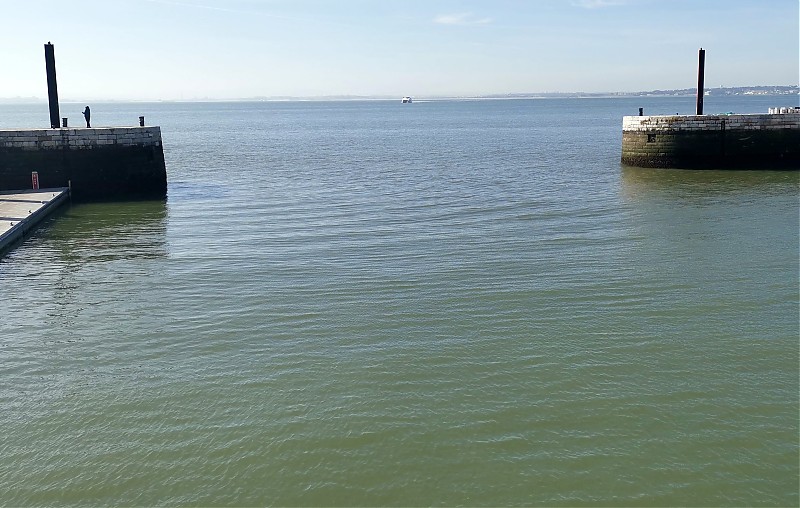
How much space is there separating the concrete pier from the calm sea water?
1.39 feet

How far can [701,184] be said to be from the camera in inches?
1027

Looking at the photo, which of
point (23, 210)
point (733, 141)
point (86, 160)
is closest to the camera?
point (23, 210)

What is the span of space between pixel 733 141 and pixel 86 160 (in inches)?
905

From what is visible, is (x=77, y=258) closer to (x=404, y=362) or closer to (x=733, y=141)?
(x=404, y=362)

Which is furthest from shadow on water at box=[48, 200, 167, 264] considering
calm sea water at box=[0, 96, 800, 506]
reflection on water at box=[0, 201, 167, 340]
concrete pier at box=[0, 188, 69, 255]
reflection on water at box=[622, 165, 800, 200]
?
reflection on water at box=[622, 165, 800, 200]

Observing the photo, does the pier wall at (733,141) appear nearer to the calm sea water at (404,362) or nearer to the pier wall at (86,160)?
the calm sea water at (404,362)

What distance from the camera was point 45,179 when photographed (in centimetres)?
2386

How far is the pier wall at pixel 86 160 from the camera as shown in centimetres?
2358

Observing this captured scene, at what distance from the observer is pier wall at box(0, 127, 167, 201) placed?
77.4 ft

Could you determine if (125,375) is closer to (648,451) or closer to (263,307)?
(263,307)

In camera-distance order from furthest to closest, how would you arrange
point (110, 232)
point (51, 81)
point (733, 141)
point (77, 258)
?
point (733, 141) → point (51, 81) → point (110, 232) → point (77, 258)

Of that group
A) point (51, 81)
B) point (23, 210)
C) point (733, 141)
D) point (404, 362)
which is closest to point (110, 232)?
point (23, 210)

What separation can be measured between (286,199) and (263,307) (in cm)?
1216

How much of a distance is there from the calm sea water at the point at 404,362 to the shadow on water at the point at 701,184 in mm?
4286
